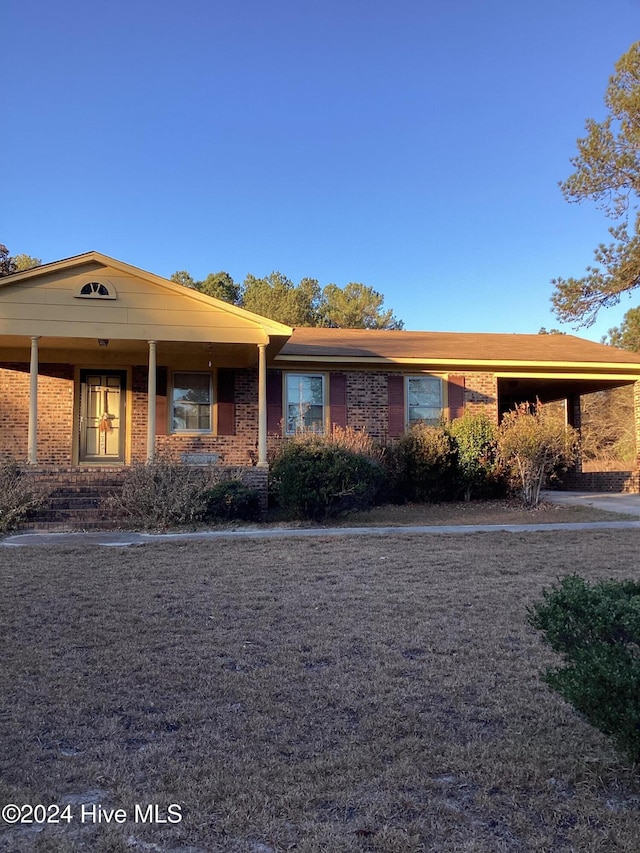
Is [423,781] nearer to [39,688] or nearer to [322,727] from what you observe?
[322,727]

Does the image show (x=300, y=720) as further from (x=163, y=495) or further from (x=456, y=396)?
(x=456, y=396)

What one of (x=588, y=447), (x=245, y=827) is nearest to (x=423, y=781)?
(x=245, y=827)

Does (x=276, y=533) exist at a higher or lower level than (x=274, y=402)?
lower

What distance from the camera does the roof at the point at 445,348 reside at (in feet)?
49.4

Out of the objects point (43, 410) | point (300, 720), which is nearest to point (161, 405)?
point (43, 410)

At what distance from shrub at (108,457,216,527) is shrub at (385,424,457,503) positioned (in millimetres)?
4319

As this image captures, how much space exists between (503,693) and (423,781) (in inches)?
44.4

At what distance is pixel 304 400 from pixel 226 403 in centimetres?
173

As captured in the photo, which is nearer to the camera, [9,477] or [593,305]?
[9,477]

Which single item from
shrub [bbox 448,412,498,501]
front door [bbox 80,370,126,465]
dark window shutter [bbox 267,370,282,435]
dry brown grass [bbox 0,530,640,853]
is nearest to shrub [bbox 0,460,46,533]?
front door [bbox 80,370,126,465]

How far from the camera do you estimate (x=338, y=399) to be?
48.8ft

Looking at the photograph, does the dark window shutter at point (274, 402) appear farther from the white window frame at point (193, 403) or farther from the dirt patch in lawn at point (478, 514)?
the dirt patch in lawn at point (478, 514)

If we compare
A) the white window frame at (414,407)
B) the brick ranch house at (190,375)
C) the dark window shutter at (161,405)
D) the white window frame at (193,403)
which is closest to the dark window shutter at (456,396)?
the brick ranch house at (190,375)

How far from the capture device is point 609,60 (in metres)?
15.1
